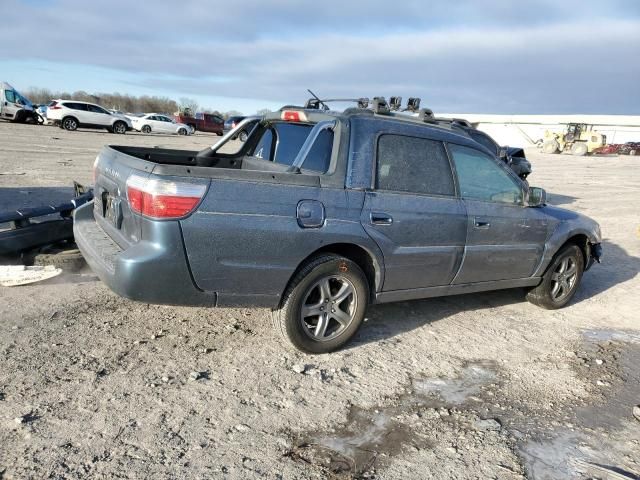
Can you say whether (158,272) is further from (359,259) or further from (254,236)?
(359,259)

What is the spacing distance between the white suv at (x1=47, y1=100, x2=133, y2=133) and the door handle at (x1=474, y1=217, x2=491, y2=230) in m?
28.4

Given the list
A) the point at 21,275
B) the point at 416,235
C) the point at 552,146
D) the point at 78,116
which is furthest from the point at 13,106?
the point at 552,146

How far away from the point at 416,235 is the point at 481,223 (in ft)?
2.54

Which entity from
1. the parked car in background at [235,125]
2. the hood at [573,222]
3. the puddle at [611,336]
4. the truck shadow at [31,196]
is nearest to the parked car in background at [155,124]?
the parked car in background at [235,125]

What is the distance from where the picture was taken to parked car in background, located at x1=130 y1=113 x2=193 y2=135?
3402 cm

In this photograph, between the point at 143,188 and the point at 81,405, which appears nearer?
the point at 81,405

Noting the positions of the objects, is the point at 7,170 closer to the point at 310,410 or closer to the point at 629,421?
the point at 310,410

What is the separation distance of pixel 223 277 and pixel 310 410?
1.00 metres

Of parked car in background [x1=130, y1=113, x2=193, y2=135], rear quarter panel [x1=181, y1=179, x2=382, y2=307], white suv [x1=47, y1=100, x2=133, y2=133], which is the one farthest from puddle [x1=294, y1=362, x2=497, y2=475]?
parked car in background [x1=130, y1=113, x2=193, y2=135]

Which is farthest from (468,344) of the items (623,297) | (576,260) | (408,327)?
(623,297)

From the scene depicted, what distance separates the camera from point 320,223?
11.3 feet

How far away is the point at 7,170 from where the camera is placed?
1111 cm

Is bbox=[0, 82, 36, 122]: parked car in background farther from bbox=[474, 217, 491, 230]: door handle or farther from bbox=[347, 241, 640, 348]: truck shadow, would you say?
bbox=[474, 217, 491, 230]: door handle

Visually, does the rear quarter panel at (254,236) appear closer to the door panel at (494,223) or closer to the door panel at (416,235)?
the door panel at (416,235)
